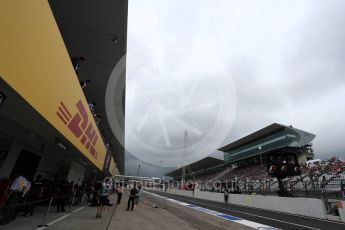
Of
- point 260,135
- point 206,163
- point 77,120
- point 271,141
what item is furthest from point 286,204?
point 206,163

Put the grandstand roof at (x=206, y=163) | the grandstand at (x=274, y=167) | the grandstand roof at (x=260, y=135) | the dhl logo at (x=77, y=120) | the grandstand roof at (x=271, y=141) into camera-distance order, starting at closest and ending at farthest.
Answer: the dhl logo at (x=77, y=120) → the grandstand at (x=274, y=167) → the grandstand roof at (x=271, y=141) → the grandstand roof at (x=260, y=135) → the grandstand roof at (x=206, y=163)

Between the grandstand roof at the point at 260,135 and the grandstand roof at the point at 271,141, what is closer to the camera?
the grandstand roof at the point at 271,141

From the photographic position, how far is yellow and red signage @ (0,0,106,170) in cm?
320

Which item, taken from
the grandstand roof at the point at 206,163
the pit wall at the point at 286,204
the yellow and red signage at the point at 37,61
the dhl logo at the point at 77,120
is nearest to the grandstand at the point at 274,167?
the grandstand roof at the point at 206,163

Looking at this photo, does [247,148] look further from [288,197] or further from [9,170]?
[9,170]

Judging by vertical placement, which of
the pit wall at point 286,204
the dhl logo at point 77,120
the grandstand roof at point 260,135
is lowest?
the pit wall at point 286,204

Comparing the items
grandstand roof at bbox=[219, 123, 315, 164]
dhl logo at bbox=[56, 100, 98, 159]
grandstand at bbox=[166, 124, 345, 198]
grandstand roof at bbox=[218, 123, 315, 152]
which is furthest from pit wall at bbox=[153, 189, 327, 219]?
grandstand roof at bbox=[218, 123, 315, 152]

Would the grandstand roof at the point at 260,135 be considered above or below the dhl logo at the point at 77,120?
above

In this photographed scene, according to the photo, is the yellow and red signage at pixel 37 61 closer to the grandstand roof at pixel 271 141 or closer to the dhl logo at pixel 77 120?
the dhl logo at pixel 77 120

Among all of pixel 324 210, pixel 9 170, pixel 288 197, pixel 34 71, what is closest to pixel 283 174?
pixel 288 197

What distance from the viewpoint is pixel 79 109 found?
24.3ft

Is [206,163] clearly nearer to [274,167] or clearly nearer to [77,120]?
[274,167]

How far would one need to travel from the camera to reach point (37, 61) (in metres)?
4.10

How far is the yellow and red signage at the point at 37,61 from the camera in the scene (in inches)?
126
